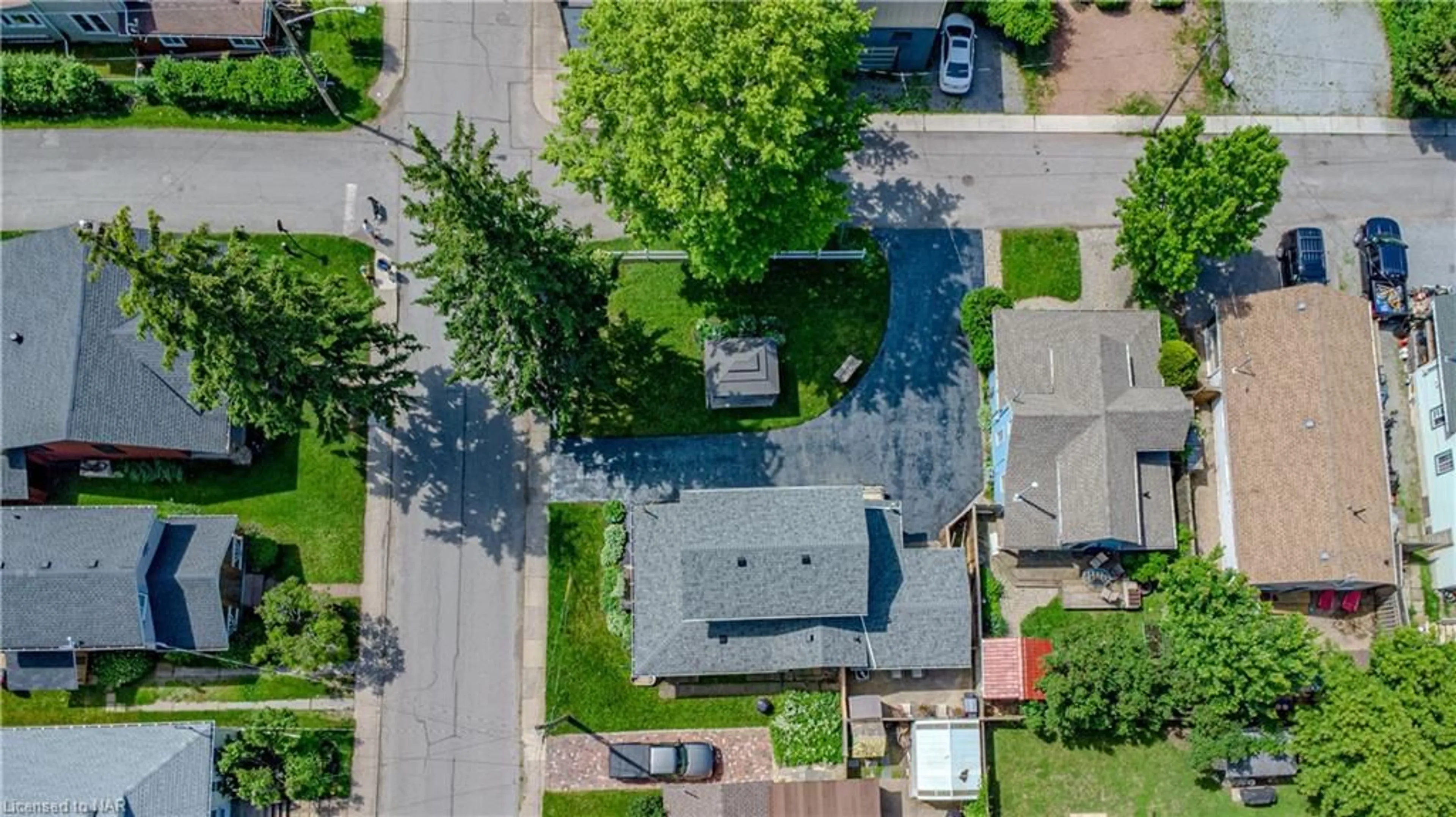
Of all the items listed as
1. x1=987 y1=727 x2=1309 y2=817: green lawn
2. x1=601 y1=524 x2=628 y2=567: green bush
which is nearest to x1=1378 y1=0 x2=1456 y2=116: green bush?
x1=987 y1=727 x2=1309 y2=817: green lawn

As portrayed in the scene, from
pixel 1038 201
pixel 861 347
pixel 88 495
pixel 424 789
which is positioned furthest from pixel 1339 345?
pixel 88 495

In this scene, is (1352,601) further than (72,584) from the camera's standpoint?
Yes

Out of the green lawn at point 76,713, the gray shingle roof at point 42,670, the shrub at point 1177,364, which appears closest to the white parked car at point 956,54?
the shrub at point 1177,364

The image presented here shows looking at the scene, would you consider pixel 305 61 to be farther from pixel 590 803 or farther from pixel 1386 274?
pixel 1386 274

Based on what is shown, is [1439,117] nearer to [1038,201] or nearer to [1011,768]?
[1038,201]

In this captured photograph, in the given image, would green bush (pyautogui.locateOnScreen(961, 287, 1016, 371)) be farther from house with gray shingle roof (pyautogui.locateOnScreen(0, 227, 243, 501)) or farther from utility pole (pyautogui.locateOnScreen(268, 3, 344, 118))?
house with gray shingle roof (pyautogui.locateOnScreen(0, 227, 243, 501))

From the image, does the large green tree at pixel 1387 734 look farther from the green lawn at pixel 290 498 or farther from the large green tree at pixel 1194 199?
the green lawn at pixel 290 498

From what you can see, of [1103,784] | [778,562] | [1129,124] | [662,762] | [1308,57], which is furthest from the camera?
[1308,57]

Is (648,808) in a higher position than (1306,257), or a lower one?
lower

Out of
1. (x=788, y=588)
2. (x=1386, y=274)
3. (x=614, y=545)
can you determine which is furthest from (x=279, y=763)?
(x=1386, y=274)
